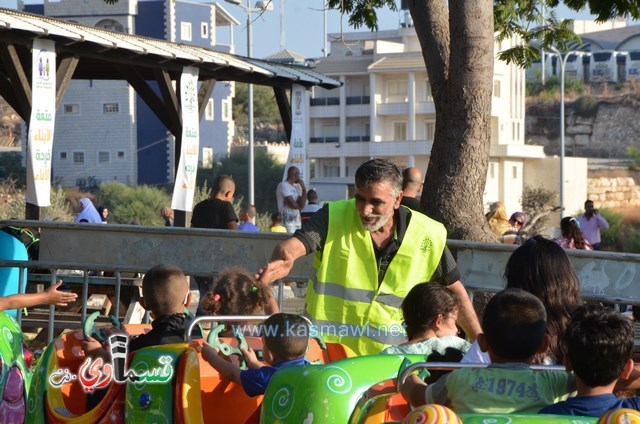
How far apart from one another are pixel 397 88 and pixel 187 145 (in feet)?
203

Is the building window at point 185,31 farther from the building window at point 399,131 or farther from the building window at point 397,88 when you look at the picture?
the building window at point 399,131

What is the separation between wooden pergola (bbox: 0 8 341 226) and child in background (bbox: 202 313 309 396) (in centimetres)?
914

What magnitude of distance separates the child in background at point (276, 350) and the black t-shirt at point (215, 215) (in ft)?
23.7

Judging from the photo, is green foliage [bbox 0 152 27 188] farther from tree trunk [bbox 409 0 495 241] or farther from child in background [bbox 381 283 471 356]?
child in background [bbox 381 283 471 356]

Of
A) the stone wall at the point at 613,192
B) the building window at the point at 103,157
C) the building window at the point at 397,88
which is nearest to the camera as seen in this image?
the building window at the point at 103,157

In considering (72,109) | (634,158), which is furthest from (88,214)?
(634,158)

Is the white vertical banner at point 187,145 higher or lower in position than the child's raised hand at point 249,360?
higher

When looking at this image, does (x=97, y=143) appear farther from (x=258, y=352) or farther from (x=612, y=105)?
(x=258, y=352)

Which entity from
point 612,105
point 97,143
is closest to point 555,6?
point 97,143

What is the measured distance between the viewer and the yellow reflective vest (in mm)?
5504

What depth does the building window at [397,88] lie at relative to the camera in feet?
257

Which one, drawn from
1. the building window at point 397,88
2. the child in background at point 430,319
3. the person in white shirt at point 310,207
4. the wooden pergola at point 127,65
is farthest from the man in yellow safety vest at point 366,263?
the building window at point 397,88

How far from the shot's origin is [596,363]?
3607 mm

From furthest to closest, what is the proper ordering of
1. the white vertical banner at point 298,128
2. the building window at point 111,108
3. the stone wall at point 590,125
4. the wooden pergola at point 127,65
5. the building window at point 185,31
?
1. the stone wall at point 590,125
2. the building window at point 185,31
3. the building window at point 111,108
4. the white vertical banner at point 298,128
5. the wooden pergola at point 127,65
